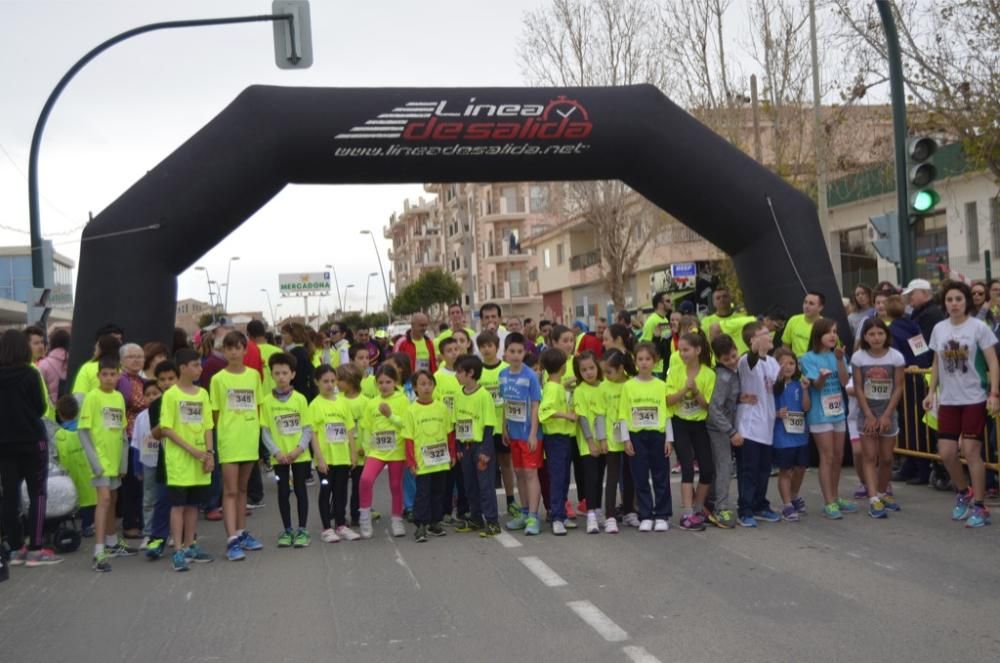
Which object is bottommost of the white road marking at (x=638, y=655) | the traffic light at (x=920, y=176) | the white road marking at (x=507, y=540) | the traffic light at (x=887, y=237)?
the white road marking at (x=507, y=540)

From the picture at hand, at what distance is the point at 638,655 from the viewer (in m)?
5.69

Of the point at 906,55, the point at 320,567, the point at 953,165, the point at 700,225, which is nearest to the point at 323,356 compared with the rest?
the point at 700,225

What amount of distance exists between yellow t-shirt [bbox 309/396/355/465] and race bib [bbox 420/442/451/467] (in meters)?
0.70

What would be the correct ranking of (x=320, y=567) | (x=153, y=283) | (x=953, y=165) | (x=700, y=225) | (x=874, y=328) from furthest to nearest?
(x=953, y=165) < (x=700, y=225) < (x=153, y=283) < (x=874, y=328) < (x=320, y=567)

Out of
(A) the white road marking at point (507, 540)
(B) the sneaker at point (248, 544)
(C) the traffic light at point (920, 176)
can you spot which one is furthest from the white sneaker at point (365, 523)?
(C) the traffic light at point (920, 176)

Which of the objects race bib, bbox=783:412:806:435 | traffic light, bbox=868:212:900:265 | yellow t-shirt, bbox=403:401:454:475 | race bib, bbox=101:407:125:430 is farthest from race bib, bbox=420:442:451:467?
traffic light, bbox=868:212:900:265

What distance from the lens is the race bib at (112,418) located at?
30.7 ft

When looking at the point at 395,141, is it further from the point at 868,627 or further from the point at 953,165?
the point at 953,165

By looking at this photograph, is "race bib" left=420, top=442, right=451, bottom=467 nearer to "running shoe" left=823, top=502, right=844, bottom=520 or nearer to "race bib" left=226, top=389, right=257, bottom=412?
"race bib" left=226, top=389, right=257, bottom=412

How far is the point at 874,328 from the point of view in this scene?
9.99 m

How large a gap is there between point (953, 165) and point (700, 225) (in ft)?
53.0

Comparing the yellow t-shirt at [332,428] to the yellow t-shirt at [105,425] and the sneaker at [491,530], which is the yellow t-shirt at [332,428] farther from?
the yellow t-shirt at [105,425]

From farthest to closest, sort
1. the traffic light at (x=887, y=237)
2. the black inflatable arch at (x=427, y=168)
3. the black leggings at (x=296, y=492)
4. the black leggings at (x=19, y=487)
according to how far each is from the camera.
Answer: the traffic light at (x=887, y=237), the black inflatable arch at (x=427, y=168), the black leggings at (x=296, y=492), the black leggings at (x=19, y=487)

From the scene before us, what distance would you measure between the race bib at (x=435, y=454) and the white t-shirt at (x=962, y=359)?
4163 mm
